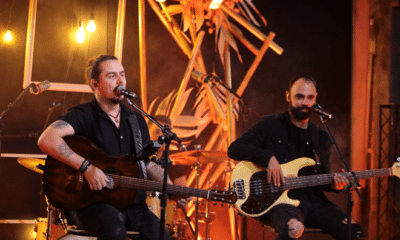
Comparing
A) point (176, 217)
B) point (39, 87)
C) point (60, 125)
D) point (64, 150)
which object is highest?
point (39, 87)

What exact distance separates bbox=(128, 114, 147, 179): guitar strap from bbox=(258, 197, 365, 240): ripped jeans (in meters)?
1.23

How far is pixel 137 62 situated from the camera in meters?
6.03

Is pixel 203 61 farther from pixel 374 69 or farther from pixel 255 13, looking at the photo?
pixel 374 69

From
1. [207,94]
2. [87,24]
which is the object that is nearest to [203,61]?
[207,94]

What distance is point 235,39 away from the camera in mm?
6441

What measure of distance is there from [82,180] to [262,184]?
5.42ft

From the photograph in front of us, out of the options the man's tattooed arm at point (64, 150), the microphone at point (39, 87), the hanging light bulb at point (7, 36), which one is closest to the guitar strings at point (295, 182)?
the man's tattooed arm at point (64, 150)

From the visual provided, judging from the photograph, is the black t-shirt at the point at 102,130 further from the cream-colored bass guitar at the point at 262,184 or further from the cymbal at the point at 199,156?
the cymbal at the point at 199,156

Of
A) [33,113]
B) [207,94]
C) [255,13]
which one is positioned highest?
[255,13]

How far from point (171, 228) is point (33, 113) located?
2467 mm

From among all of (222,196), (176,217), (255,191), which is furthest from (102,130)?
(176,217)

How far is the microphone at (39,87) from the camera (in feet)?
16.9

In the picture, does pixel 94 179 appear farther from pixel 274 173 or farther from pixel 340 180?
pixel 340 180

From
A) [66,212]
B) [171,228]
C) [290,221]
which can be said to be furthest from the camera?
[171,228]
